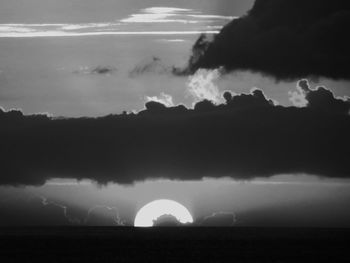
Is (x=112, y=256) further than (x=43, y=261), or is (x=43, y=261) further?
(x=112, y=256)

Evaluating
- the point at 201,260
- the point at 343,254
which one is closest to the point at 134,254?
the point at 201,260

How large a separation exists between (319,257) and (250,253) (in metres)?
27.3

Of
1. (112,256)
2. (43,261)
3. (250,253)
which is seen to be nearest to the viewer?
(43,261)

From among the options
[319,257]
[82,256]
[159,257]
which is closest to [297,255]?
[319,257]

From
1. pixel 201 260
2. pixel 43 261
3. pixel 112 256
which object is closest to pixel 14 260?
pixel 43 261

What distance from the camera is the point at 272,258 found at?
15962 cm

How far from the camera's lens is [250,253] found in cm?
18738

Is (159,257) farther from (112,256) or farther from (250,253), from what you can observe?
(250,253)

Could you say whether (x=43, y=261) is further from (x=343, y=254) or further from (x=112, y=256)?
(x=343, y=254)

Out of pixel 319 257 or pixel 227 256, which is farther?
pixel 227 256

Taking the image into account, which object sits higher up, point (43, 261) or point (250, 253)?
point (250, 253)

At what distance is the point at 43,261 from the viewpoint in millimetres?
152500

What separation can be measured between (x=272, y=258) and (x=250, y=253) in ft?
91.5

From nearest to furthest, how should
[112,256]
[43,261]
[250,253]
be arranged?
[43,261], [112,256], [250,253]
